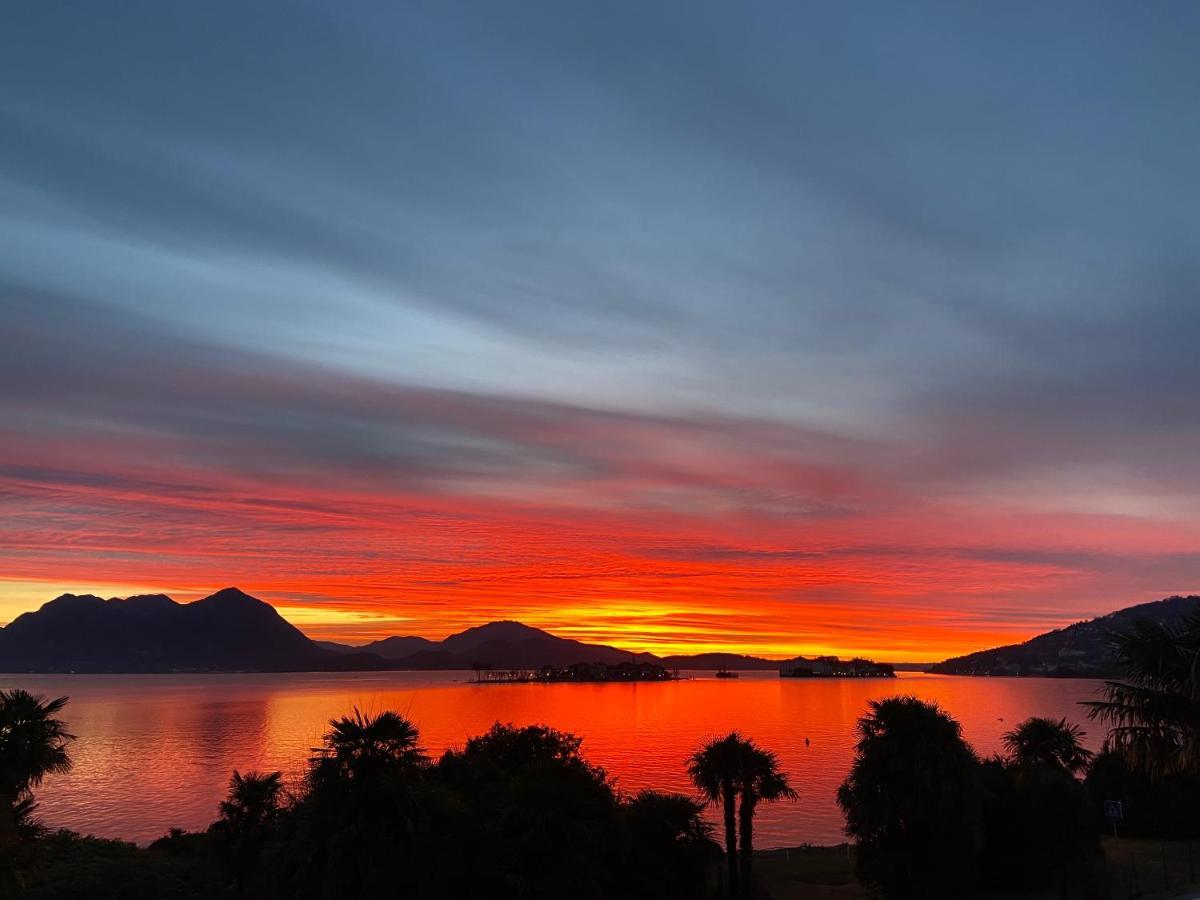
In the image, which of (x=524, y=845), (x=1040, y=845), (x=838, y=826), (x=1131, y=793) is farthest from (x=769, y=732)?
(x=524, y=845)

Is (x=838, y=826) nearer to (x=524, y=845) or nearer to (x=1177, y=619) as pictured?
(x=524, y=845)

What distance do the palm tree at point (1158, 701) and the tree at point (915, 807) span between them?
19.2 m

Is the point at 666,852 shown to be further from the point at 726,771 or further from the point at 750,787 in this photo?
the point at 750,787

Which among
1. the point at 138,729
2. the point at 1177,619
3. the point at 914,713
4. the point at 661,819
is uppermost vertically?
the point at 1177,619

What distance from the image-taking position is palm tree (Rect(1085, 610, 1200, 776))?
22.1 m

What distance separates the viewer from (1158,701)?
74.5ft

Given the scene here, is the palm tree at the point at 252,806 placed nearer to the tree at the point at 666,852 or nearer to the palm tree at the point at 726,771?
the tree at the point at 666,852

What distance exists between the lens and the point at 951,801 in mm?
41594

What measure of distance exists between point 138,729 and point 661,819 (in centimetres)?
18082

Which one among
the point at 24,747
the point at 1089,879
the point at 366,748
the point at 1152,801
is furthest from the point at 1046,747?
the point at 24,747

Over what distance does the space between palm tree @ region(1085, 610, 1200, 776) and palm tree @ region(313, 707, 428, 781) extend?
20.7 meters

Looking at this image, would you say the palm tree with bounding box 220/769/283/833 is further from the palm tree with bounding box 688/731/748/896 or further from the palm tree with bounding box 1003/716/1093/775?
the palm tree with bounding box 1003/716/1093/775

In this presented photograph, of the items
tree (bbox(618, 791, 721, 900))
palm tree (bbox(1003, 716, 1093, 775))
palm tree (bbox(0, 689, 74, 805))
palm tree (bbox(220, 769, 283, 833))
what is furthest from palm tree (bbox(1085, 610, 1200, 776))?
palm tree (bbox(220, 769, 283, 833))

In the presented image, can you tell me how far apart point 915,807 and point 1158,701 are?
70.2ft
